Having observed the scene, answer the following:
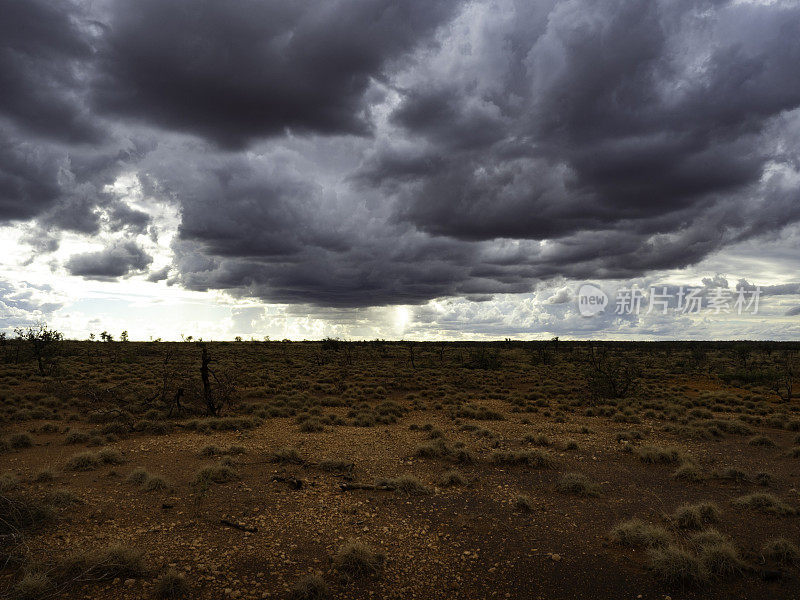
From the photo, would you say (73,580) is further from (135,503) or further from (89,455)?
(89,455)

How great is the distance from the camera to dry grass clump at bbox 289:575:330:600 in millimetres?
7059

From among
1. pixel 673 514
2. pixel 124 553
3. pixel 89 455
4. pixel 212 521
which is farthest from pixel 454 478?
pixel 89 455

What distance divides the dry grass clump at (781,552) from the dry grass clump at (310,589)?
27.7 ft

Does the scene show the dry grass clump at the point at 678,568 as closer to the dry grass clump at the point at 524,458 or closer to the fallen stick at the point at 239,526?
the dry grass clump at the point at 524,458

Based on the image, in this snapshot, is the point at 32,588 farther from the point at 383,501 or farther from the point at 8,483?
the point at 383,501

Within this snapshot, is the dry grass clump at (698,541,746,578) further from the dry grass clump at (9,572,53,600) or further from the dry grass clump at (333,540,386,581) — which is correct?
the dry grass clump at (9,572,53,600)

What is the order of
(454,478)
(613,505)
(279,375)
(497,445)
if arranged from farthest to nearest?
(279,375) < (497,445) < (454,478) < (613,505)

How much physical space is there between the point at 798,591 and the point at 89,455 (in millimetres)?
17314

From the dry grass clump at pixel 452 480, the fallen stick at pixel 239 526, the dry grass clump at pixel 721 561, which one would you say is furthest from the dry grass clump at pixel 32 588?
the dry grass clump at pixel 721 561

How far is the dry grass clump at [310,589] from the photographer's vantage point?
7059 mm

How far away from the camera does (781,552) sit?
324 inches

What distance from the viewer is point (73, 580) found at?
22.9 feet

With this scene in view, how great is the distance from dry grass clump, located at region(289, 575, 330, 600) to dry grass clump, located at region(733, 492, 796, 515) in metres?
10.4

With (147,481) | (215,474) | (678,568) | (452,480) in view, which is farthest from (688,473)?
(147,481)
